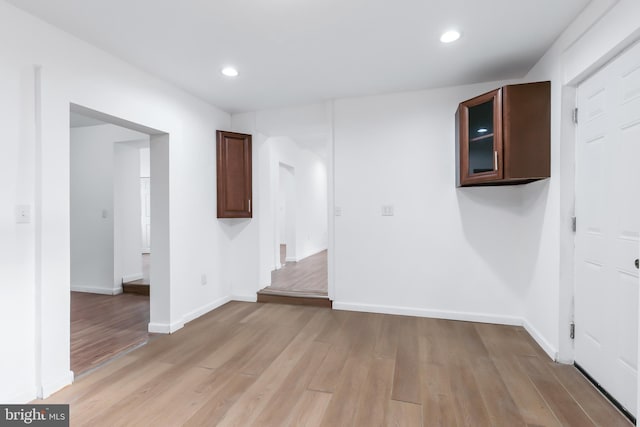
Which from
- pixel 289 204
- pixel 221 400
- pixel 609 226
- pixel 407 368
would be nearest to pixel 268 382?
pixel 221 400

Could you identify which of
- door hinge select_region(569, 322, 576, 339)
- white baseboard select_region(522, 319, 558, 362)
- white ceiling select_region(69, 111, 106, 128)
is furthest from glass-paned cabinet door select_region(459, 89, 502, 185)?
white ceiling select_region(69, 111, 106, 128)

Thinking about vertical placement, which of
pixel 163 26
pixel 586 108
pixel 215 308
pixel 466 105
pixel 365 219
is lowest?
pixel 215 308

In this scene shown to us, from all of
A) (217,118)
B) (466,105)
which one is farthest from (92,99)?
(466,105)

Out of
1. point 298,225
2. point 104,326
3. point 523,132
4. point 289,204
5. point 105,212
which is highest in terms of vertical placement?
point 523,132

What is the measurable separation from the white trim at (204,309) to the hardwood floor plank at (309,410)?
1888mm

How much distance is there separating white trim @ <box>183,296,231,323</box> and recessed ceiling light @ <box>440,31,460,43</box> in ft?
11.8

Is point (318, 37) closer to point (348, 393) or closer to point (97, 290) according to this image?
point (348, 393)

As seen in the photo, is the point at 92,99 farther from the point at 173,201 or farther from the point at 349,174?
the point at 349,174

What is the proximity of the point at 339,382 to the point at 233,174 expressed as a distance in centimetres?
279

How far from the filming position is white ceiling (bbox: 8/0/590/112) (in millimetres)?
2008

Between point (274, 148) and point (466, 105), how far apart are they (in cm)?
366

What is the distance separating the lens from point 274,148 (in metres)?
5.81

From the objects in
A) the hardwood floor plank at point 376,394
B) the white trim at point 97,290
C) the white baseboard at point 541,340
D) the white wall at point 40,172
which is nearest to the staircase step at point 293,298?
the hardwood floor plank at point 376,394

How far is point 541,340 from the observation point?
269 centimetres
